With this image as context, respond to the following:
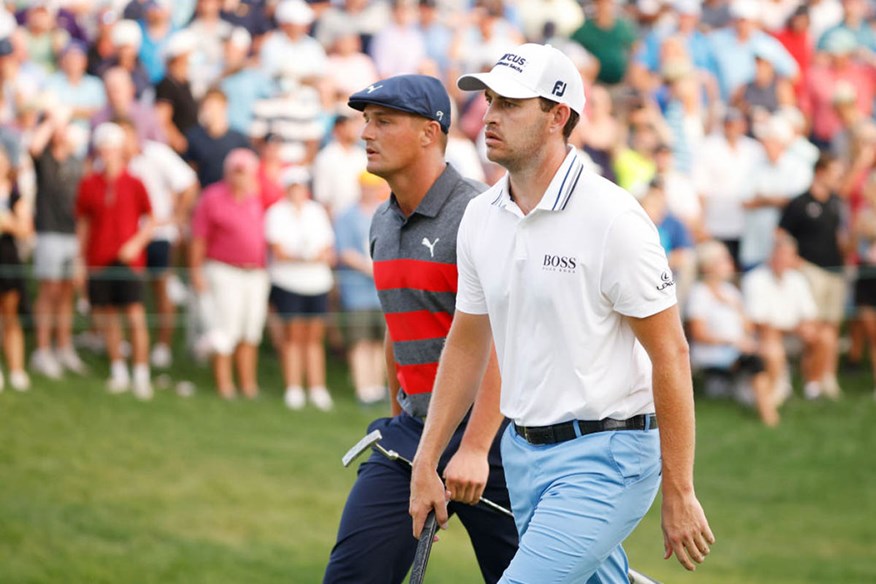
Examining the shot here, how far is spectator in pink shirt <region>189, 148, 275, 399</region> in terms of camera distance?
13.5 m

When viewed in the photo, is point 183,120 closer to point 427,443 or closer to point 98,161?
point 98,161

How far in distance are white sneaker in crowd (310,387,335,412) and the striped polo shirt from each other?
7.98m

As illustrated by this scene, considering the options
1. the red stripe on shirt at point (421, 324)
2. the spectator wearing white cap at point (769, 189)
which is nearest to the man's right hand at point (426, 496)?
the red stripe on shirt at point (421, 324)

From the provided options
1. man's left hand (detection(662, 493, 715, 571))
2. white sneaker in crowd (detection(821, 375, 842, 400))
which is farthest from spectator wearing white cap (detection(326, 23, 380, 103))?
man's left hand (detection(662, 493, 715, 571))

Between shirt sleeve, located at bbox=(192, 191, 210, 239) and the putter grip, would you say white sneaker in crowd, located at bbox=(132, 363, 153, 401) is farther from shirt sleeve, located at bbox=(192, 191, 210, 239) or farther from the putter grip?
the putter grip

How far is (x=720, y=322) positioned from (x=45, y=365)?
6602 mm

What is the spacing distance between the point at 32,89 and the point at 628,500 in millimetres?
10354

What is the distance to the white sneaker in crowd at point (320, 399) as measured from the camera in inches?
544

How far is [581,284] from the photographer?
15.1 feet

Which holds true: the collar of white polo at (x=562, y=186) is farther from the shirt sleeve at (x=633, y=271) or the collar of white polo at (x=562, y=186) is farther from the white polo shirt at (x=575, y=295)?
the shirt sleeve at (x=633, y=271)

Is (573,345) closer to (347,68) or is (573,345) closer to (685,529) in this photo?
(685,529)

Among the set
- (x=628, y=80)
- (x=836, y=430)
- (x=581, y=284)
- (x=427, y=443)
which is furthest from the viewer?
(x=628, y=80)

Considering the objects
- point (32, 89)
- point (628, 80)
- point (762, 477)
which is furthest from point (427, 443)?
point (628, 80)

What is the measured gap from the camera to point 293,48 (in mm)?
15453
